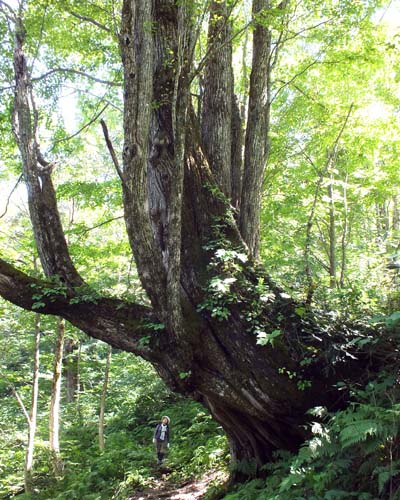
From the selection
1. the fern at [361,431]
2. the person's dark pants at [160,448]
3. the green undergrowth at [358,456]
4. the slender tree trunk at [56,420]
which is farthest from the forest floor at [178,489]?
the fern at [361,431]

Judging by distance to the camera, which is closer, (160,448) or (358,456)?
(358,456)

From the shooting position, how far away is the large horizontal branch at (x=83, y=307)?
16.0ft

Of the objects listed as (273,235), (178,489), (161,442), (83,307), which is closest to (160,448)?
(161,442)

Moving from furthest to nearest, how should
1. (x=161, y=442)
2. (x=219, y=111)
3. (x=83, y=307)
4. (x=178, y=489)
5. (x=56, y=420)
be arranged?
(x=56, y=420) < (x=161, y=442) < (x=178, y=489) < (x=219, y=111) < (x=83, y=307)

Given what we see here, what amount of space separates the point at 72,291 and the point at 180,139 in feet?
8.13

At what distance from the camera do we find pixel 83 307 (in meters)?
4.98

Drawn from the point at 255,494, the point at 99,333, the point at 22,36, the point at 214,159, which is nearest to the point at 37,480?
the point at 99,333

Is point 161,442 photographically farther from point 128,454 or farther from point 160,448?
point 128,454

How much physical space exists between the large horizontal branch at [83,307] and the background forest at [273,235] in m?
0.21

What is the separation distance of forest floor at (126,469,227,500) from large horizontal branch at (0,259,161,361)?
9.62 ft

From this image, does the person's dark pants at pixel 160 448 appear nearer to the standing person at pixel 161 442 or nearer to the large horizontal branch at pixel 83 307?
the standing person at pixel 161 442

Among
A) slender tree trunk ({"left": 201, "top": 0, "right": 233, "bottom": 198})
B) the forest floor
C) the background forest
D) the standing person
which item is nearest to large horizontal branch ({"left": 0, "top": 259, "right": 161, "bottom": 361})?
the background forest

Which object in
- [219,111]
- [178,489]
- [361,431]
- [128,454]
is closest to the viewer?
[361,431]

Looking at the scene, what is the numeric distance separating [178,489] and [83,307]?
4.16 meters
